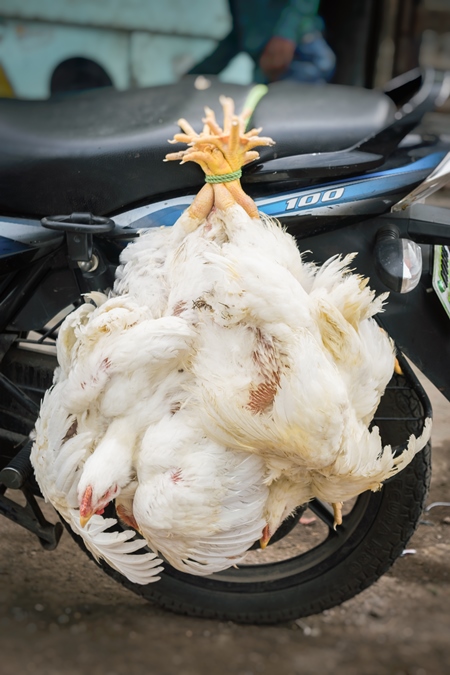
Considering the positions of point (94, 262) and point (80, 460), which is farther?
Answer: point (94, 262)

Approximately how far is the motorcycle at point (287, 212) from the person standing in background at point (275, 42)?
4.51 metres

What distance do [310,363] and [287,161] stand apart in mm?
647

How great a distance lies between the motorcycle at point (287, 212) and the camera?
200 cm

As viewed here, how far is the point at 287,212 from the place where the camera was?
2008 mm

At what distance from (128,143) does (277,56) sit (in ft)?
16.3

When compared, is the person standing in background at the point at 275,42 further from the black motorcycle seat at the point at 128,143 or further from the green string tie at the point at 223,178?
the green string tie at the point at 223,178

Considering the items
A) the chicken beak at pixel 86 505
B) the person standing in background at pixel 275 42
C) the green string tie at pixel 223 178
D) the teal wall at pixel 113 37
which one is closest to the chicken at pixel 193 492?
the chicken beak at pixel 86 505

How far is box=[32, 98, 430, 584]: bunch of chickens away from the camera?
1.76m

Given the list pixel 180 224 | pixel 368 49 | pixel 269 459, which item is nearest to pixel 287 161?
pixel 180 224

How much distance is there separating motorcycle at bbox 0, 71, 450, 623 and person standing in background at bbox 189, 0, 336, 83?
4.51m

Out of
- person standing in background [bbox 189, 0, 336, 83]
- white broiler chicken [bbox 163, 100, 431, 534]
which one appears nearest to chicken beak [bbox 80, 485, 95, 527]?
white broiler chicken [bbox 163, 100, 431, 534]

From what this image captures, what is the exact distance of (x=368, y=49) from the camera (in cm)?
698

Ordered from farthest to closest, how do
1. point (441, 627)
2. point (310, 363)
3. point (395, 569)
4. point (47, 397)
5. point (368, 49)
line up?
point (368, 49) < point (395, 569) < point (441, 627) < point (47, 397) < point (310, 363)

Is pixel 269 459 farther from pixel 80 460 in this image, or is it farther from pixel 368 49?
pixel 368 49
